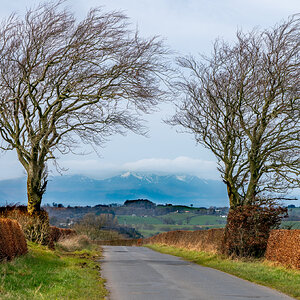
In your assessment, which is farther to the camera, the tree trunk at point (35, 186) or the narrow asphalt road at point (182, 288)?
the tree trunk at point (35, 186)

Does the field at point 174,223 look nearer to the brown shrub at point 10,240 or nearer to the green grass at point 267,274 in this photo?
the green grass at point 267,274

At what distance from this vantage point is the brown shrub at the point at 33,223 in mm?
26000

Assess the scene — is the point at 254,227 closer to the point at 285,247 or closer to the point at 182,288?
the point at 285,247

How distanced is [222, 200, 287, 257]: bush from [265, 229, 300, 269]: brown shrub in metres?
1.68

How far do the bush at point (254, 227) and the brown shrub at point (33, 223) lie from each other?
1011 cm

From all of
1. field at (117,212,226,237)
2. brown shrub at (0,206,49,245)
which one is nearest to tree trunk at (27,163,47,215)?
brown shrub at (0,206,49,245)

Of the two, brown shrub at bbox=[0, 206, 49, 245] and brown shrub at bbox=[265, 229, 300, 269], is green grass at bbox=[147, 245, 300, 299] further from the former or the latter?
brown shrub at bbox=[0, 206, 49, 245]

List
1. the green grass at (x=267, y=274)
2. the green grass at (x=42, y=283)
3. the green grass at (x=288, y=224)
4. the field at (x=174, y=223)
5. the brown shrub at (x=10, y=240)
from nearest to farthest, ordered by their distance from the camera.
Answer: the green grass at (x=42, y=283) → the green grass at (x=267, y=274) → the brown shrub at (x=10, y=240) → the green grass at (x=288, y=224) → the field at (x=174, y=223)

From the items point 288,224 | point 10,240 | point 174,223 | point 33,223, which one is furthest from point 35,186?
point 174,223

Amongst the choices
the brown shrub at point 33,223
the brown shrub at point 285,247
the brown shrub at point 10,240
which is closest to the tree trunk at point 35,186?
the brown shrub at point 33,223

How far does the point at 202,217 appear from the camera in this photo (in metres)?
169

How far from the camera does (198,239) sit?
36312 mm

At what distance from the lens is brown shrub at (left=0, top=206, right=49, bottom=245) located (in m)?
26.0

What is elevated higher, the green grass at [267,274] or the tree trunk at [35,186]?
the tree trunk at [35,186]
